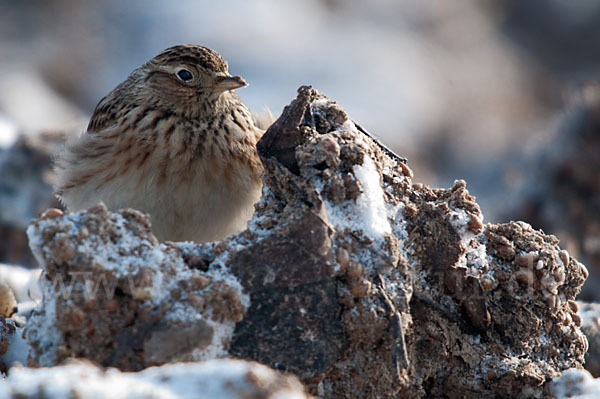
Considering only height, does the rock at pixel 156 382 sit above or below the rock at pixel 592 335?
below

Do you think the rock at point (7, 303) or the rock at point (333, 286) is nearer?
the rock at point (333, 286)

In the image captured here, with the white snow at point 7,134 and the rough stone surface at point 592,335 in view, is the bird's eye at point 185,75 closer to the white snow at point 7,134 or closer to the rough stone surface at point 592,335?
the rough stone surface at point 592,335

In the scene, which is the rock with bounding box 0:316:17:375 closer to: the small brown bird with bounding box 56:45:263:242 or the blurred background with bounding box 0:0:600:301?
the small brown bird with bounding box 56:45:263:242

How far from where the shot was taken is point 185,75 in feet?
13.9

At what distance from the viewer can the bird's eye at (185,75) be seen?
13.8 ft

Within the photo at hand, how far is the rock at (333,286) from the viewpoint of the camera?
7.85 feet

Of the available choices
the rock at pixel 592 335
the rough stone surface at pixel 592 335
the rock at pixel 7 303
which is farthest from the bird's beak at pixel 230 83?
the rock at pixel 592 335

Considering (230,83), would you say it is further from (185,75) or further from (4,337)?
(4,337)

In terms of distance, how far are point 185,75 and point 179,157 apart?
579 mm

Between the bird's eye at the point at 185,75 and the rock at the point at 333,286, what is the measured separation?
1.27 m

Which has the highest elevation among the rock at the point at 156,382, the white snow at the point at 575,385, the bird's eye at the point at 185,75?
the bird's eye at the point at 185,75

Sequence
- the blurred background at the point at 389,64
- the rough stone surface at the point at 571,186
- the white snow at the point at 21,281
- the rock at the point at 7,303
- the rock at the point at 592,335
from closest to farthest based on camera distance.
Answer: the rock at the point at 592,335, the rock at the point at 7,303, the white snow at the point at 21,281, the rough stone surface at the point at 571,186, the blurred background at the point at 389,64

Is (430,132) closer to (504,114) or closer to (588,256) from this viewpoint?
(504,114)

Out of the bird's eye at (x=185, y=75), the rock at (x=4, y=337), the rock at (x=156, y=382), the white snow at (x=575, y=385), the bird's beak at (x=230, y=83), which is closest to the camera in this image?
the rock at (x=156, y=382)
